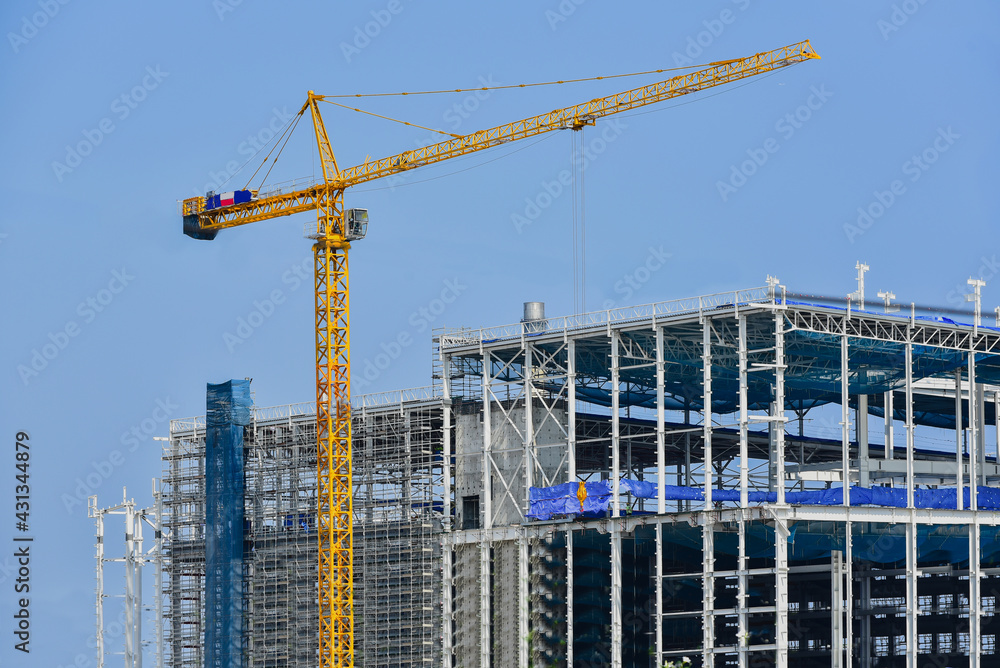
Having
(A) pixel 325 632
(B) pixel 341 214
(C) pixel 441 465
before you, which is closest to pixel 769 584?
(C) pixel 441 465

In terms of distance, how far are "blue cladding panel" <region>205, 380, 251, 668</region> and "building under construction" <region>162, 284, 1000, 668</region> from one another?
1.18ft

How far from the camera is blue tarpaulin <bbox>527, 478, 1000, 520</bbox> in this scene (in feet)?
379

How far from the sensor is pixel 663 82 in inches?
5379

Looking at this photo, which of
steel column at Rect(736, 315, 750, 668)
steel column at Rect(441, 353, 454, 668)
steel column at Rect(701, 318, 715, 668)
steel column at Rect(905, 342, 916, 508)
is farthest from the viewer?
steel column at Rect(441, 353, 454, 668)

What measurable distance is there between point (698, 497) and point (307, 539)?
35.7 m

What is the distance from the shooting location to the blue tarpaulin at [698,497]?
115m

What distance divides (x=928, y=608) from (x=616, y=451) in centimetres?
3887

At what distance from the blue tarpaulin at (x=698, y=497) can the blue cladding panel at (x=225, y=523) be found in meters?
31.9

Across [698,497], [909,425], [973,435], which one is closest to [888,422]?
[973,435]

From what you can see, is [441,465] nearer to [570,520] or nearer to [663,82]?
[570,520]

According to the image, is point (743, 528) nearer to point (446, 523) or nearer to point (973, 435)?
point (973, 435)

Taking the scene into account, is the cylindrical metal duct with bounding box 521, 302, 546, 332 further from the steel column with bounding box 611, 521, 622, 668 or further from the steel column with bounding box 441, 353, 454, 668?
the steel column with bounding box 611, 521, 622, 668

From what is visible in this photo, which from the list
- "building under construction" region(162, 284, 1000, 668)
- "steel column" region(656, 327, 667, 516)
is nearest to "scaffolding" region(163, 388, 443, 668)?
"building under construction" region(162, 284, 1000, 668)

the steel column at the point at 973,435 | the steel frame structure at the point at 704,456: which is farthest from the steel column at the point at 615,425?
the steel column at the point at 973,435
